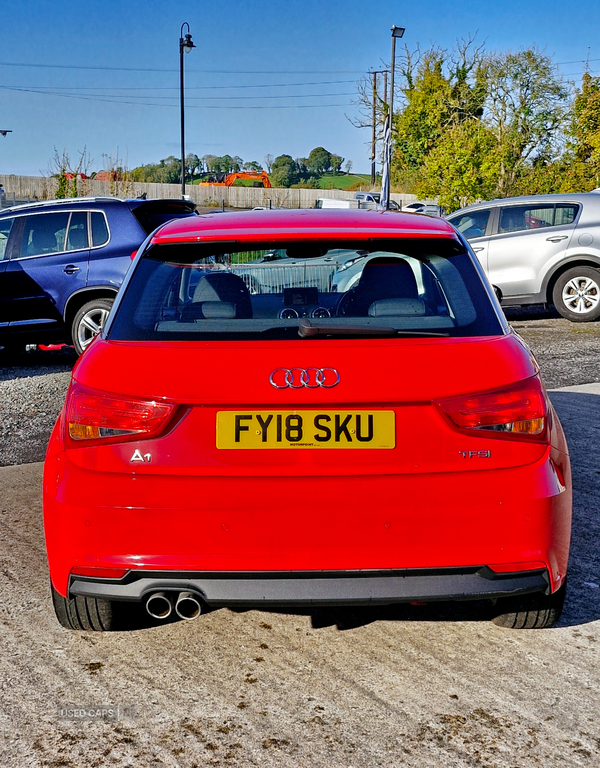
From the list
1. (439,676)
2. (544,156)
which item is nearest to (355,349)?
(439,676)

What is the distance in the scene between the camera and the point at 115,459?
2.85m

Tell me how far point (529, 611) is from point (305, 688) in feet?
2.98

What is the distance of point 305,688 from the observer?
3057 millimetres

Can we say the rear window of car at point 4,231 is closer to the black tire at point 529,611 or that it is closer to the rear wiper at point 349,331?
the rear wiper at point 349,331

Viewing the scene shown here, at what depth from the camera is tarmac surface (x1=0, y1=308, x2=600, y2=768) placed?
8.79 ft

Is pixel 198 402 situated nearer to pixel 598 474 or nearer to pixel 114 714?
pixel 114 714

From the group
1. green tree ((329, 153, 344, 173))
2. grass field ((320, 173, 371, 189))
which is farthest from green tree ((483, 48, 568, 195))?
green tree ((329, 153, 344, 173))

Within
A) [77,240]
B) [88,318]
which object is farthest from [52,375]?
[77,240]

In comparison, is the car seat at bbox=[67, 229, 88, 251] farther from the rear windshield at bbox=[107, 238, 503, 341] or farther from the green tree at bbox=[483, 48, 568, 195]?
the green tree at bbox=[483, 48, 568, 195]

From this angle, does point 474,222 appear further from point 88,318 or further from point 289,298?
point 289,298

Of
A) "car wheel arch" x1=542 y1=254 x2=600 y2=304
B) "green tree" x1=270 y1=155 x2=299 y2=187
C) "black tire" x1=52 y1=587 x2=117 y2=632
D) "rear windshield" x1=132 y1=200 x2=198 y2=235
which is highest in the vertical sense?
"green tree" x1=270 y1=155 x2=299 y2=187

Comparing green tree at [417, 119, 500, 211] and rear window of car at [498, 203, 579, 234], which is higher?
green tree at [417, 119, 500, 211]

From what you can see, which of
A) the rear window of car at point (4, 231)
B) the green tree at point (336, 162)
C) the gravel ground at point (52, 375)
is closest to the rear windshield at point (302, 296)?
the gravel ground at point (52, 375)

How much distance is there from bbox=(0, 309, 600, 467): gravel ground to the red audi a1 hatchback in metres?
3.65
